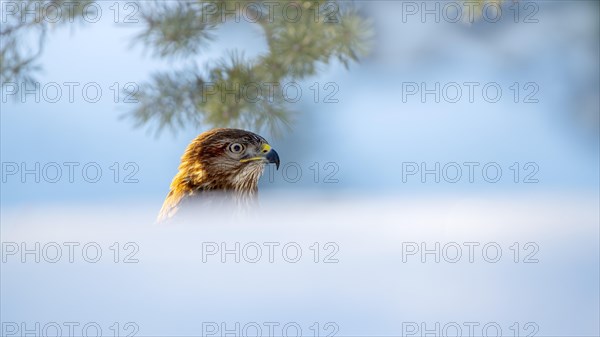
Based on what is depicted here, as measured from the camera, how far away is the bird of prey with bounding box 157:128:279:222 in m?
1.46

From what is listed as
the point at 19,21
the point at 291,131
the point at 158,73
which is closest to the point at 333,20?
the point at 291,131

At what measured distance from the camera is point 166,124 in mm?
1467

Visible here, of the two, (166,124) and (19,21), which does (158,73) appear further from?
(19,21)

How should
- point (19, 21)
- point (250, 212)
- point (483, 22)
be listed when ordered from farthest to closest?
point (483, 22), point (250, 212), point (19, 21)

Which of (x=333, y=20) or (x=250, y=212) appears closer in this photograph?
(x=333, y=20)

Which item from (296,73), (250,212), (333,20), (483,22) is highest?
(483,22)

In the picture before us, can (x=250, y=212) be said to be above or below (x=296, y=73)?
below

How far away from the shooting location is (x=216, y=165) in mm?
1484

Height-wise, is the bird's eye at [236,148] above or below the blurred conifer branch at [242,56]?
below

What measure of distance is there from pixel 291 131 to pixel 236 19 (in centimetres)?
26

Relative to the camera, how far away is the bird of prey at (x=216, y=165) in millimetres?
1459

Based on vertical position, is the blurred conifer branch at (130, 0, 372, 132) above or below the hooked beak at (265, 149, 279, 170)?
above

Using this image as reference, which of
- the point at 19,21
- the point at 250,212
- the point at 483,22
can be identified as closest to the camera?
the point at 19,21

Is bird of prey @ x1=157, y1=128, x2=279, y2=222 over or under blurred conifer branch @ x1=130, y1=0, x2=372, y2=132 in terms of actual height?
under
